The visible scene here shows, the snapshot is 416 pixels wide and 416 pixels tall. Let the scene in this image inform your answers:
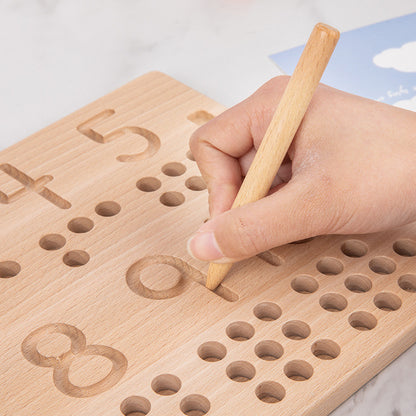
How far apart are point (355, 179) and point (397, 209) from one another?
Answer: 0.20 ft

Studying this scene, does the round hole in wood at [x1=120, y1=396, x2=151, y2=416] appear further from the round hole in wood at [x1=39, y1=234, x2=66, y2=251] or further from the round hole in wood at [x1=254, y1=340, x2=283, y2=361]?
the round hole in wood at [x1=39, y1=234, x2=66, y2=251]

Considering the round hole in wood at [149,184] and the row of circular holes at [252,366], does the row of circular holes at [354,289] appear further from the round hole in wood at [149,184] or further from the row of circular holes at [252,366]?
the round hole in wood at [149,184]

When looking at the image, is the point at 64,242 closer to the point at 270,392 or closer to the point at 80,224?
the point at 80,224

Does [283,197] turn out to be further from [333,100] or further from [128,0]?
[128,0]

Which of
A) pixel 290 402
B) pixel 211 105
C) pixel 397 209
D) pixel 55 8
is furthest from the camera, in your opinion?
pixel 55 8

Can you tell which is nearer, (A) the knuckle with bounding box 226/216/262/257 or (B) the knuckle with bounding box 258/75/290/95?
(A) the knuckle with bounding box 226/216/262/257

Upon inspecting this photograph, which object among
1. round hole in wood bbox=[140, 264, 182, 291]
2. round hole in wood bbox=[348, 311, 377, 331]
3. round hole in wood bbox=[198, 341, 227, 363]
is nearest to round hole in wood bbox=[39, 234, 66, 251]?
round hole in wood bbox=[140, 264, 182, 291]

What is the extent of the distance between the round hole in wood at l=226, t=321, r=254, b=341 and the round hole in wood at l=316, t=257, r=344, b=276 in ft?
0.37

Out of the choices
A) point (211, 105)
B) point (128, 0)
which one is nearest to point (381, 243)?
point (211, 105)

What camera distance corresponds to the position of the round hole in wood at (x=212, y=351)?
746 millimetres

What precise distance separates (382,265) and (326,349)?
13cm

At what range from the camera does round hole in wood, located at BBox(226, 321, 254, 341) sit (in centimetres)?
77

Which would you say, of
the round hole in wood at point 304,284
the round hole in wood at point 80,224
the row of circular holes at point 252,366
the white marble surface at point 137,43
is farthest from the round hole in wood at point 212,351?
the white marble surface at point 137,43

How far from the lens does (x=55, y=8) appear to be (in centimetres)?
136
